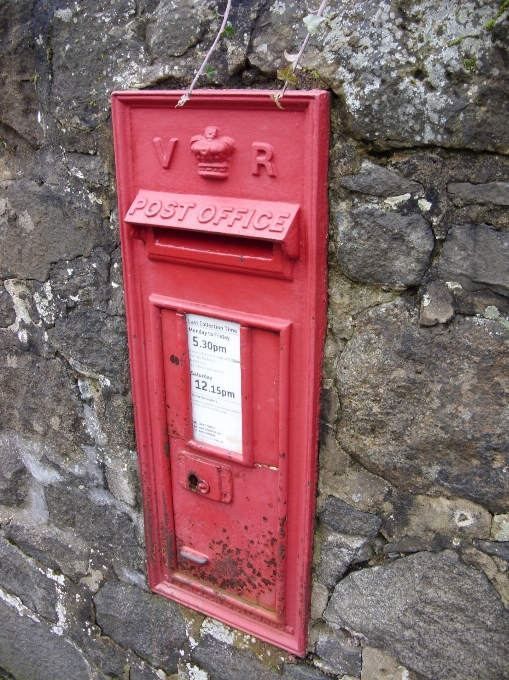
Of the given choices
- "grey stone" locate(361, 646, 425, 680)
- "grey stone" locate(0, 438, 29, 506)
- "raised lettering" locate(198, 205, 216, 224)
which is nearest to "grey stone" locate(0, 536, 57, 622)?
"grey stone" locate(0, 438, 29, 506)

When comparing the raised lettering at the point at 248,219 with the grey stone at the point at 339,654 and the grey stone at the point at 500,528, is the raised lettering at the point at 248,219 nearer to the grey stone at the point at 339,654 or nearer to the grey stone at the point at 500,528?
the grey stone at the point at 500,528

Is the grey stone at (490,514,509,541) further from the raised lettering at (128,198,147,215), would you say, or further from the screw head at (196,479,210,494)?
the raised lettering at (128,198,147,215)

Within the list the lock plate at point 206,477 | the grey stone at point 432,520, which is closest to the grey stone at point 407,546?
the grey stone at point 432,520

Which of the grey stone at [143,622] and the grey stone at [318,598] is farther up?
the grey stone at [318,598]

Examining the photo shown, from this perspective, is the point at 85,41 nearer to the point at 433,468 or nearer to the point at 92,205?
the point at 92,205

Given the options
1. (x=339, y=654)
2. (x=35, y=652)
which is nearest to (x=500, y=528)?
(x=339, y=654)

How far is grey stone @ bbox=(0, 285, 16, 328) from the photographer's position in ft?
5.71

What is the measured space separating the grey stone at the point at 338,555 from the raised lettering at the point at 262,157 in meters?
0.84

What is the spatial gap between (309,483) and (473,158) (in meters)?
0.76

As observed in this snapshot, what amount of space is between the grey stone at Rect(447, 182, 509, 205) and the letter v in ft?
1.86

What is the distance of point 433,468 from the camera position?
1237 mm

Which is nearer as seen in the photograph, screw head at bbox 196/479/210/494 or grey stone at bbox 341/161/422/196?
grey stone at bbox 341/161/422/196

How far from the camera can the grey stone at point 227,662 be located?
1636 millimetres

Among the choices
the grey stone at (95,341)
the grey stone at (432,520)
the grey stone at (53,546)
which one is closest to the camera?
the grey stone at (432,520)
